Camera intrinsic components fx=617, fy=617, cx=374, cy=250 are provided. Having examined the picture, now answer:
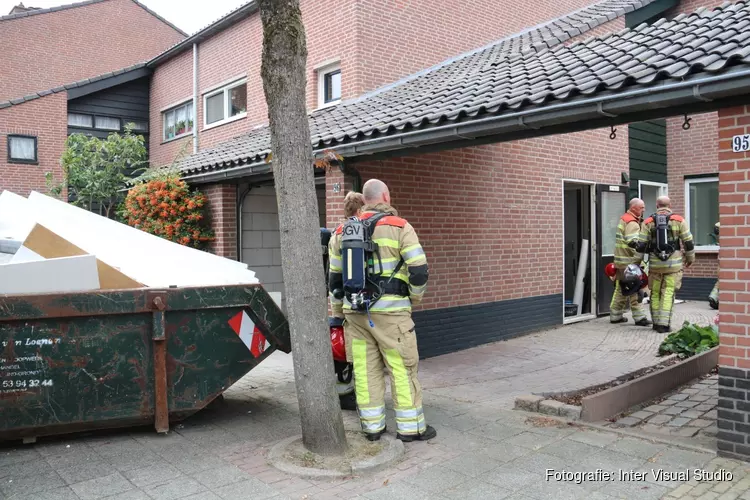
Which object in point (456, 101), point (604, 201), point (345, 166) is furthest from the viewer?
point (604, 201)

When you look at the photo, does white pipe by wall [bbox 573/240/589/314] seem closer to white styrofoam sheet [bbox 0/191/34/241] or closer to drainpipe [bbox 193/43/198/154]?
white styrofoam sheet [bbox 0/191/34/241]

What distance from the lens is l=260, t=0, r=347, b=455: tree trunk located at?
14.0 feet

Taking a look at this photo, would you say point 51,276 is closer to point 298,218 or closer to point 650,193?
point 298,218

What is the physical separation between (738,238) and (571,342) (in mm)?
4931

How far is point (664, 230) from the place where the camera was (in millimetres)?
8906

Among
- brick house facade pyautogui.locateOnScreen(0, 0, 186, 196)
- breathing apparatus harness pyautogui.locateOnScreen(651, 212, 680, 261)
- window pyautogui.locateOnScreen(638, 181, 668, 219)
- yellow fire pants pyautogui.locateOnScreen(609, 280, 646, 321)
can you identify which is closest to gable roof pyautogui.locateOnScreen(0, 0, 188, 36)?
brick house facade pyautogui.locateOnScreen(0, 0, 186, 196)

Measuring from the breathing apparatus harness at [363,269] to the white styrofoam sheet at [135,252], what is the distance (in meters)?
1.19

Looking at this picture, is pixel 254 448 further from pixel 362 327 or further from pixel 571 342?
pixel 571 342

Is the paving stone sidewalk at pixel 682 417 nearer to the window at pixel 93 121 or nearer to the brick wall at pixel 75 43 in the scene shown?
the window at pixel 93 121

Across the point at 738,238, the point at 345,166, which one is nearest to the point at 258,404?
the point at 345,166

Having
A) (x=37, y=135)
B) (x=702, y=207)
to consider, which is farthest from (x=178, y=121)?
(x=702, y=207)

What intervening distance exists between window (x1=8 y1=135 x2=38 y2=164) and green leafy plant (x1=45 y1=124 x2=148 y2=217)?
132 cm

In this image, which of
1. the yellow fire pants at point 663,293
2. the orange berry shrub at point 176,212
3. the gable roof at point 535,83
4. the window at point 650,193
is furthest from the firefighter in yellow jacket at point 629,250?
the orange berry shrub at point 176,212

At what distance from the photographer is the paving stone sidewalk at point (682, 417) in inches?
194
